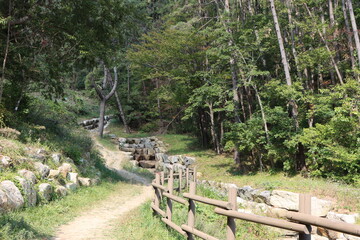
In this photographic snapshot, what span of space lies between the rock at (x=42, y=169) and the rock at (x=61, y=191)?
0.52 meters

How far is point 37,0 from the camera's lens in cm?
1018

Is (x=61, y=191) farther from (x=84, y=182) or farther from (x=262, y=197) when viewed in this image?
(x=262, y=197)

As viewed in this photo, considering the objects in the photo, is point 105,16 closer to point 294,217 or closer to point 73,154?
point 73,154

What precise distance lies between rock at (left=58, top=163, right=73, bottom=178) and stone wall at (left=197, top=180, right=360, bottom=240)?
563 centimetres

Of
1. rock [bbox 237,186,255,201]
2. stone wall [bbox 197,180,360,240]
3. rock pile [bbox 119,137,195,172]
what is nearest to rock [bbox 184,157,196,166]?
rock pile [bbox 119,137,195,172]

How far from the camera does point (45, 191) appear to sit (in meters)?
7.09

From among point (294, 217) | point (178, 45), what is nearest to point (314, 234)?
point (294, 217)

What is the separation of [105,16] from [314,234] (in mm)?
10566

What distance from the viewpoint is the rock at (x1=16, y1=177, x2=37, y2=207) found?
6.34m

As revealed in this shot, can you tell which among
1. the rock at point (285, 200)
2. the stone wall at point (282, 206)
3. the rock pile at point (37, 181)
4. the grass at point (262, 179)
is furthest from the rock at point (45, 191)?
the grass at point (262, 179)

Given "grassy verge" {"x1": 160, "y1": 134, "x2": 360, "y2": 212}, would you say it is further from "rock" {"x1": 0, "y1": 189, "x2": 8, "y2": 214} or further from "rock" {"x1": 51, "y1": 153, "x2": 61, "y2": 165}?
"rock" {"x1": 0, "y1": 189, "x2": 8, "y2": 214}

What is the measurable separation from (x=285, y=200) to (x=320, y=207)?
4.23 feet

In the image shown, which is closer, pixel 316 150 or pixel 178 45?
pixel 316 150

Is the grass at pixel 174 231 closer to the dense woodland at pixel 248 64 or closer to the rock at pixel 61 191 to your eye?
the rock at pixel 61 191
